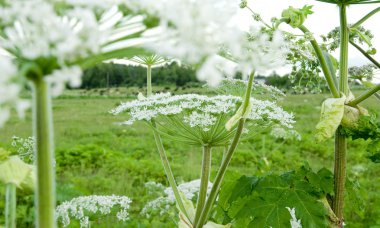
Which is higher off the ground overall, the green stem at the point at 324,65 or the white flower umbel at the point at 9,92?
the green stem at the point at 324,65

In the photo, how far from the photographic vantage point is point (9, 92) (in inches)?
25.8

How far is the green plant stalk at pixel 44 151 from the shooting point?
2.61 feet

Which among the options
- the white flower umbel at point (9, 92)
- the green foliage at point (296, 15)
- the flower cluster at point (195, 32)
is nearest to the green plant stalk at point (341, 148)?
the green foliage at point (296, 15)

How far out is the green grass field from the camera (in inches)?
214

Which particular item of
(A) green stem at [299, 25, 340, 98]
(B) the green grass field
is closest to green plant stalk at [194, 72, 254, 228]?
(A) green stem at [299, 25, 340, 98]

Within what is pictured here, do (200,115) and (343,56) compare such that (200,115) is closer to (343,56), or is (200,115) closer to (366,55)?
(343,56)

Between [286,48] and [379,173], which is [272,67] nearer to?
[286,48]

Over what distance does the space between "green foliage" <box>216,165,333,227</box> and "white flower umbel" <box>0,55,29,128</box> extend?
1392 millimetres

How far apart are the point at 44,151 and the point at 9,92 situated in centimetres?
17

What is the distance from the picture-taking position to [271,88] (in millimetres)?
2291

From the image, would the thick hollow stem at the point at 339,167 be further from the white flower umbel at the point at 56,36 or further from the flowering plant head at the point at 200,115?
the white flower umbel at the point at 56,36

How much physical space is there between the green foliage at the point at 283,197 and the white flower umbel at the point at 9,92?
1392 millimetres

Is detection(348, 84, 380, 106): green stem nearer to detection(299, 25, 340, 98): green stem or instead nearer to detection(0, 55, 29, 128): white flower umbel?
detection(299, 25, 340, 98): green stem

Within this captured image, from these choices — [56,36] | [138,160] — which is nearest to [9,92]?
[56,36]
